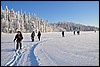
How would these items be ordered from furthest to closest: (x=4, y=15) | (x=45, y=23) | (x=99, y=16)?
(x=45, y=23)
(x=4, y=15)
(x=99, y=16)

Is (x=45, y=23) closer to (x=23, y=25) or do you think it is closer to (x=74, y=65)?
(x=23, y=25)

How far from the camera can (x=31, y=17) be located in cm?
12162

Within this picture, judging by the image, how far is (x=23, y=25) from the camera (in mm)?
105125

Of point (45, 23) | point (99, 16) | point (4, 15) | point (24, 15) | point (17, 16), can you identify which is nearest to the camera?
point (99, 16)

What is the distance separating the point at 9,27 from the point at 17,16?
44.7 ft

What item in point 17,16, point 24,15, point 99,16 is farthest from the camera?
point 24,15

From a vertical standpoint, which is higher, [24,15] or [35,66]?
[24,15]

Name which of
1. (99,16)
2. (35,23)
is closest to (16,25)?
(35,23)

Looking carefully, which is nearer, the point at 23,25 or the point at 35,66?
the point at 35,66

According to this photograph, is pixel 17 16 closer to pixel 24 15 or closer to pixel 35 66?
pixel 24 15

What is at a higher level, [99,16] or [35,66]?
[99,16]

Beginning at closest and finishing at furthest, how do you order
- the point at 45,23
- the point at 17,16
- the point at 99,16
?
the point at 99,16, the point at 17,16, the point at 45,23

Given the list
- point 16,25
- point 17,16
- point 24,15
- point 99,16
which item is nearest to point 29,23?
point 24,15

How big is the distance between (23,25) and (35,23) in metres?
16.7
